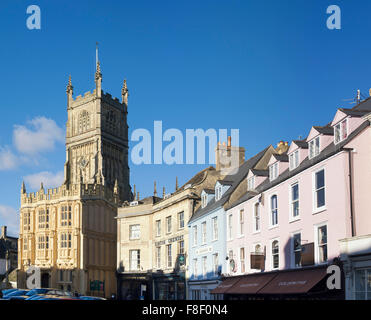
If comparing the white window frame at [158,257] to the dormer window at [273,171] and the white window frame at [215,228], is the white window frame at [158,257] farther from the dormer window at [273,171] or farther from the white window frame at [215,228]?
the dormer window at [273,171]

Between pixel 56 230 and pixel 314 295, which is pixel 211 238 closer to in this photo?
pixel 314 295

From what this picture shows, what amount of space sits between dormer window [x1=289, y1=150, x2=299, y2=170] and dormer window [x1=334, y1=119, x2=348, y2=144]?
3.93 metres

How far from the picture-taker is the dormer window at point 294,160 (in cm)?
2962

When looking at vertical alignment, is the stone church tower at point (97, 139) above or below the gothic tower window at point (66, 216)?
above

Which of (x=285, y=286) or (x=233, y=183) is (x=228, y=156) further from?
(x=285, y=286)

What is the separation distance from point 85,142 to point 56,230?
130 ft

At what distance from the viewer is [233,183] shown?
4234 centimetres

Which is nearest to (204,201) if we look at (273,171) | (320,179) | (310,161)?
(273,171)

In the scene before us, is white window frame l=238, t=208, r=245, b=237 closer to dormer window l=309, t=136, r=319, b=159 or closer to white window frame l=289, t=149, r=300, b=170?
white window frame l=289, t=149, r=300, b=170

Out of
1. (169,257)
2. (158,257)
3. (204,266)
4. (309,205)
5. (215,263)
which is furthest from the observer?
Result: (158,257)

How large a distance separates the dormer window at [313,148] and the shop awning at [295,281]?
5.71 meters

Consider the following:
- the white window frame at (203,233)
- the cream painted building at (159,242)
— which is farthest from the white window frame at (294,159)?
the cream painted building at (159,242)

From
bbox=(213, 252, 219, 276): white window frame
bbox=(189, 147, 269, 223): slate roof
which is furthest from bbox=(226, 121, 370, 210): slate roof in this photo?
bbox=(213, 252, 219, 276): white window frame

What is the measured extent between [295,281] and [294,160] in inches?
264
